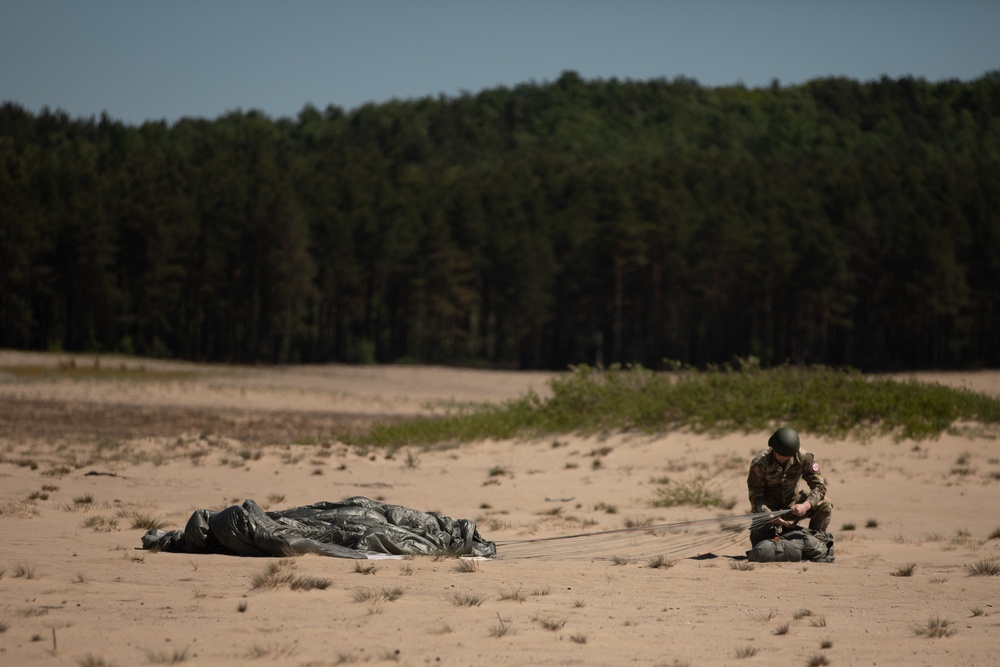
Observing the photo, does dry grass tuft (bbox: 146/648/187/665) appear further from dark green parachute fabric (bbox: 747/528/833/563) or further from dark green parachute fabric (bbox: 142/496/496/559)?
dark green parachute fabric (bbox: 747/528/833/563)

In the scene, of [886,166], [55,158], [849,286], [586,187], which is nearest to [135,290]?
[55,158]

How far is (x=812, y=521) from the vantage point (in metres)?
12.2

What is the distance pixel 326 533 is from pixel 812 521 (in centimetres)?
539

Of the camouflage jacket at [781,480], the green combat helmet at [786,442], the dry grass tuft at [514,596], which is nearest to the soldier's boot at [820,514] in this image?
the camouflage jacket at [781,480]

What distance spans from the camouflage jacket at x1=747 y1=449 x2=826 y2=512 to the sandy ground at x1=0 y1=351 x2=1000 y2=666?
800mm

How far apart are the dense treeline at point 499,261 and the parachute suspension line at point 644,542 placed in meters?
60.6

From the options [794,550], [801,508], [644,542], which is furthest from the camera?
[644,542]

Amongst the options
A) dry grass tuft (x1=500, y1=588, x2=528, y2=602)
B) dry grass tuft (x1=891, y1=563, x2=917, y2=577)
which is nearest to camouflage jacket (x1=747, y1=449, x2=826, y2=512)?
dry grass tuft (x1=891, y1=563, x2=917, y2=577)

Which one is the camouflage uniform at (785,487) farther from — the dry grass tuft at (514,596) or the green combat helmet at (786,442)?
the dry grass tuft at (514,596)

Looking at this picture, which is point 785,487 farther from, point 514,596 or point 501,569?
point 514,596

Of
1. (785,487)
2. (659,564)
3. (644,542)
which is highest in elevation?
(785,487)

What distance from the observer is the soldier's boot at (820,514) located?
1205cm

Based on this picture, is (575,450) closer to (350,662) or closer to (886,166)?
(350,662)

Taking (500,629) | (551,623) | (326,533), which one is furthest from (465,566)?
(500,629)
